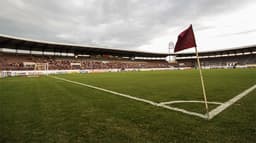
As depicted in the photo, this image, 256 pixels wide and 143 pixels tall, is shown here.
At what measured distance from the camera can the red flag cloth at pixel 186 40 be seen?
353cm

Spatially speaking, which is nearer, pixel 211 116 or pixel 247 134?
pixel 247 134

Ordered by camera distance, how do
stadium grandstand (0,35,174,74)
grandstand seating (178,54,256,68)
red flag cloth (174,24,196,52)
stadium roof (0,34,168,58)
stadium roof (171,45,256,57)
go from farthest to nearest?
grandstand seating (178,54,256,68)
stadium roof (171,45,256,57)
stadium grandstand (0,35,174,74)
stadium roof (0,34,168,58)
red flag cloth (174,24,196,52)

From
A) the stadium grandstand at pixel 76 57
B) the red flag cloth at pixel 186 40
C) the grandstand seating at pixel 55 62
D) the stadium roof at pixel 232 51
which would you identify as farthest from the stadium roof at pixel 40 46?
the stadium roof at pixel 232 51

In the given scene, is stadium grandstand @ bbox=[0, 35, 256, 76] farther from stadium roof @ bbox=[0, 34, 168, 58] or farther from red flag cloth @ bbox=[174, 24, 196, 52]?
red flag cloth @ bbox=[174, 24, 196, 52]

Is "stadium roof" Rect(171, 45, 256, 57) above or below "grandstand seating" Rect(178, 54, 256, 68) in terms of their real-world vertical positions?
above

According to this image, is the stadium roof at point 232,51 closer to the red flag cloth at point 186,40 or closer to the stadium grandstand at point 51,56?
the stadium grandstand at point 51,56

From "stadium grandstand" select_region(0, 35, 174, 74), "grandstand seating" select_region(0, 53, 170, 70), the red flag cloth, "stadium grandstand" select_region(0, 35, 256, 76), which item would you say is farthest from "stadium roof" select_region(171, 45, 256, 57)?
the red flag cloth

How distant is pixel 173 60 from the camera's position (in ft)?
278

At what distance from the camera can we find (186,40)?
11.8 feet

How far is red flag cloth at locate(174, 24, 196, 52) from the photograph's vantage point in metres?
3.53

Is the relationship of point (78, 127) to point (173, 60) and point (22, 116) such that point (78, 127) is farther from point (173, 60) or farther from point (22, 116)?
point (173, 60)

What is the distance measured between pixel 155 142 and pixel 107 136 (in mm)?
809

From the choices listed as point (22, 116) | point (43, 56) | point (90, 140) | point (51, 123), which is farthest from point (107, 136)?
point (43, 56)

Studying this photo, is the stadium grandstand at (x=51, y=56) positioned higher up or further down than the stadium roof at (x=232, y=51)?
further down
